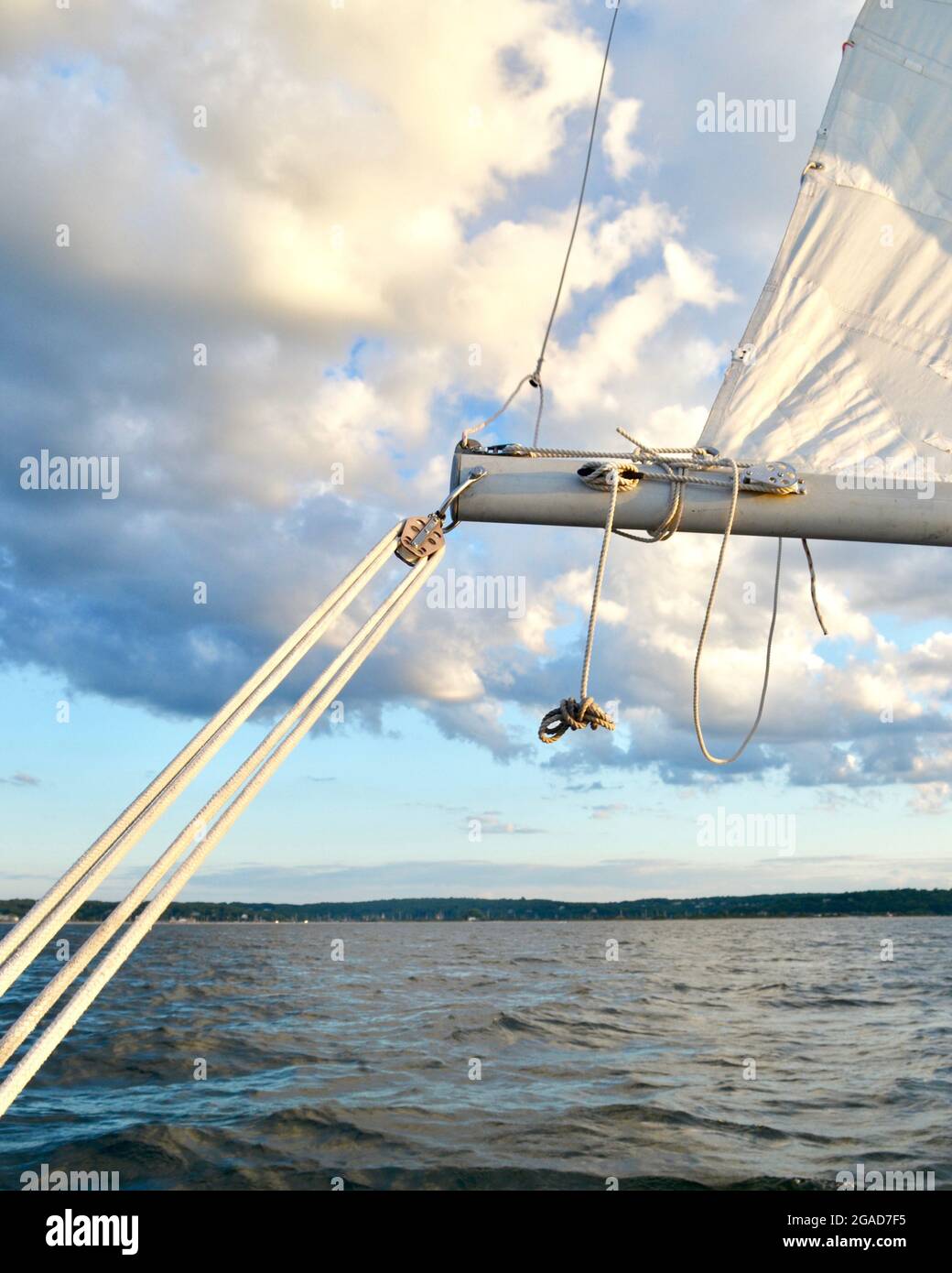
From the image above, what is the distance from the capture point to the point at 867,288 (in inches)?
205

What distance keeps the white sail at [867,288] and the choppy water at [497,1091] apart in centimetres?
623

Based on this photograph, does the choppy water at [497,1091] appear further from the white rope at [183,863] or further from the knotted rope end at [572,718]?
the white rope at [183,863]

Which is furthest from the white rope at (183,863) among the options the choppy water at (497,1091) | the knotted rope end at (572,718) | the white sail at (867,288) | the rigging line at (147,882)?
the choppy water at (497,1091)

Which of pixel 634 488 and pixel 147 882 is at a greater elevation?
pixel 634 488

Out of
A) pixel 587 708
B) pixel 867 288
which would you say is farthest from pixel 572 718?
pixel 867 288

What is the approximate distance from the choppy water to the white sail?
20.4ft

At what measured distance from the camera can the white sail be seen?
16.3ft

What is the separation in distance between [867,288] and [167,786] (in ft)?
14.1

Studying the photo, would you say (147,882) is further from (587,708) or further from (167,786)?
(587,708)

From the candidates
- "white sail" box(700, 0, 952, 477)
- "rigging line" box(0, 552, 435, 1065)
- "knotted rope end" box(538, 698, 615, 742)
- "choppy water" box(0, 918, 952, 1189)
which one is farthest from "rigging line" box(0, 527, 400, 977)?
"choppy water" box(0, 918, 952, 1189)

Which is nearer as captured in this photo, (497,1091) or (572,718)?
(572,718)

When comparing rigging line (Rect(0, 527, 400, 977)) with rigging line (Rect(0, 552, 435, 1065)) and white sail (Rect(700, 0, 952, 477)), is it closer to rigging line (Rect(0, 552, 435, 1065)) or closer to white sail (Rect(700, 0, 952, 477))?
rigging line (Rect(0, 552, 435, 1065))
